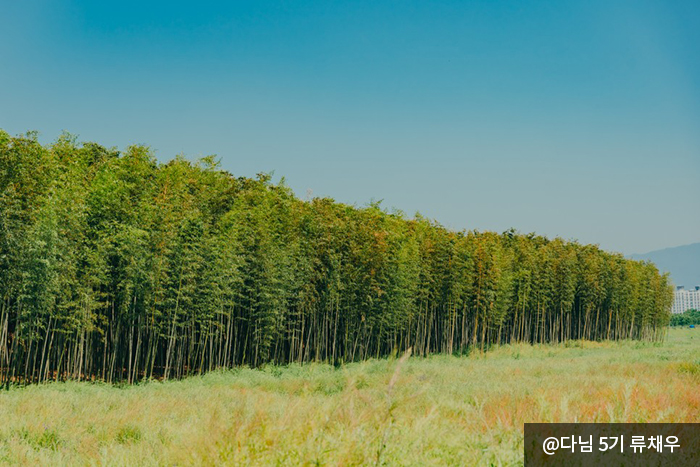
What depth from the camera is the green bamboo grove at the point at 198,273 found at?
546 inches

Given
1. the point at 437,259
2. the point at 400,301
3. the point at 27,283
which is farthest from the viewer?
the point at 437,259

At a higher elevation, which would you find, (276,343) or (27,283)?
(27,283)

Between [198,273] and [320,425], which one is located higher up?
[198,273]

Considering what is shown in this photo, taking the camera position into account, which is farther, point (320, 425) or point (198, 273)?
point (198, 273)

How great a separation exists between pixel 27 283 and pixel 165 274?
3.96 m

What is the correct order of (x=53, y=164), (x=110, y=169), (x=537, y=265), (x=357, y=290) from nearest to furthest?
(x=53, y=164)
(x=110, y=169)
(x=357, y=290)
(x=537, y=265)

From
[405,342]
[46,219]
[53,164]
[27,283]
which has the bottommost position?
[405,342]

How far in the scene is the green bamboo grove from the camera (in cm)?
1386

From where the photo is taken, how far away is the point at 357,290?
77.8 feet

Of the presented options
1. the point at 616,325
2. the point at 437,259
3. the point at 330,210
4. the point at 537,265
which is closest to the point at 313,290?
the point at 330,210

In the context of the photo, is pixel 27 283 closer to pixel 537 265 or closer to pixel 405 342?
pixel 405 342

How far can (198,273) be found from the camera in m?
17.4

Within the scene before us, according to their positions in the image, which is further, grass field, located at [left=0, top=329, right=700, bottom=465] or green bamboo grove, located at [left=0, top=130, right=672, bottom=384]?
green bamboo grove, located at [left=0, top=130, right=672, bottom=384]

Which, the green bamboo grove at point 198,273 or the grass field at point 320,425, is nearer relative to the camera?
the grass field at point 320,425
